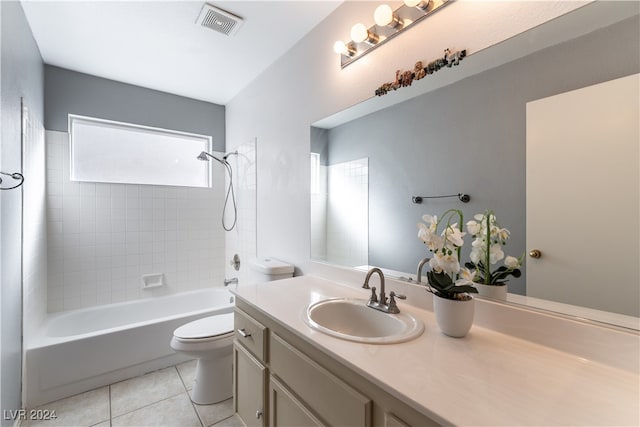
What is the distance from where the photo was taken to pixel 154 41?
81.1 inches

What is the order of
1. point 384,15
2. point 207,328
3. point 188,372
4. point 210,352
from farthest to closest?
1. point 188,372
2. point 207,328
3. point 210,352
4. point 384,15

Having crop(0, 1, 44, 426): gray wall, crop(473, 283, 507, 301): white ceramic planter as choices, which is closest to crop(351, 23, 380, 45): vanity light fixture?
crop(473, 283, 507, 301): white ceramic planter

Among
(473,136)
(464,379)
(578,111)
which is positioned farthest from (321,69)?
(464,379)

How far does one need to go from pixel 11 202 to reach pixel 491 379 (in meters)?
2.35

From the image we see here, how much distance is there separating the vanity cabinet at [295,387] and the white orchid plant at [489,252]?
542 millimetres

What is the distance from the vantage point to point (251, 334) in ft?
4.50

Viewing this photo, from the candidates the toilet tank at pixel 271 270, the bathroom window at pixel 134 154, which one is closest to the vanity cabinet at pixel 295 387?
the toilet tank at pixel 271 270

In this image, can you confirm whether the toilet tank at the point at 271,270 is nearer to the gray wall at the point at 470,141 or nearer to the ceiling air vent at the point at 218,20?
the gray wall at the point at 470,141

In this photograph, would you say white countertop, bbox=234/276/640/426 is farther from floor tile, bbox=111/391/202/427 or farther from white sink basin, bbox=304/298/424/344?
floor tile, bbox=111/391/202/427

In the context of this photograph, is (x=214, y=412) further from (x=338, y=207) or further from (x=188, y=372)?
(x=338, y=207)

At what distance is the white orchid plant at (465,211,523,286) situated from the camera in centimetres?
99

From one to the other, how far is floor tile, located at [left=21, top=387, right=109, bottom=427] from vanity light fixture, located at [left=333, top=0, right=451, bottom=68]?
266 centimetres

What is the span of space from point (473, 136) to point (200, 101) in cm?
303

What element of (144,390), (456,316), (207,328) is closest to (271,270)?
(207,328)
